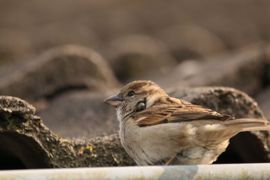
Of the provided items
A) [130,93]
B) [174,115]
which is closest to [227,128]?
[174,115]

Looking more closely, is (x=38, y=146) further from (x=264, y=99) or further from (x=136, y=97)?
(x=264, y=99)

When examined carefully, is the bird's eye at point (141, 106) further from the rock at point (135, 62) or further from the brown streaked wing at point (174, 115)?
the rock at point (135, 62)

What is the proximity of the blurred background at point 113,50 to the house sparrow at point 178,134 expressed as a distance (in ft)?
1.78

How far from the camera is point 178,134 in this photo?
4055 millimetres

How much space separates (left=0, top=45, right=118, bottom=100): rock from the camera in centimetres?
611

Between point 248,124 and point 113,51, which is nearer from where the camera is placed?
point 248,124

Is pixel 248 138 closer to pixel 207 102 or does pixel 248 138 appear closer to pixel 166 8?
pixel 207 102

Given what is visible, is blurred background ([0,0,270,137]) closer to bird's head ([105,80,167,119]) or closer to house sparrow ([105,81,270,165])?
bird's head ([105,80,167,119])

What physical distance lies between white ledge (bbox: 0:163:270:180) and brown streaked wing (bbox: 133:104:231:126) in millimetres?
406

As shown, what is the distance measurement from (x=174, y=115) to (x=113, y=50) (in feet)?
20.3

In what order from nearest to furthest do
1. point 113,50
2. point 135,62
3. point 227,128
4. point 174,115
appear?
point 227,128 < point 174,115 < point 135,62 < point 113,50

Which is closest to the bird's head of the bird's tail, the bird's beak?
the bird's beak

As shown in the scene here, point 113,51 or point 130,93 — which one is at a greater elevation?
point 130,93

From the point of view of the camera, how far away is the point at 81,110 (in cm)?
571
